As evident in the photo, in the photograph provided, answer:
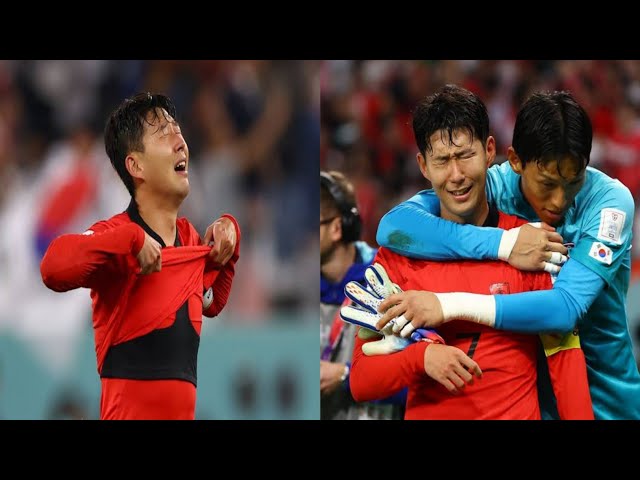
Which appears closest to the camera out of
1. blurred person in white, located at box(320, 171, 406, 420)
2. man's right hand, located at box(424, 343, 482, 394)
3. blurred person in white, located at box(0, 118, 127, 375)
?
man's right hand, located at box(424, 343, 482, 394)

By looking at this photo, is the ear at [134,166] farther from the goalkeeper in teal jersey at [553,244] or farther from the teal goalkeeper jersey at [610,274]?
the teal goalkeeper jersey at [610,274]

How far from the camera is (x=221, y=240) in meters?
2.95

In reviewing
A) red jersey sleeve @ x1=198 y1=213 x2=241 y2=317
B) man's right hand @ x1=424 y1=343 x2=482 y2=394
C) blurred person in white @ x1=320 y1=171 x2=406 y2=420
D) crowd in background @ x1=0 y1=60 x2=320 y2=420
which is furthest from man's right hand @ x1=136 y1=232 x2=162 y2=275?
crowd in background @ x1=0 y1=60 x2=320 y2=420

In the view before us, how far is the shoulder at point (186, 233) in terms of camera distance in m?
2.96

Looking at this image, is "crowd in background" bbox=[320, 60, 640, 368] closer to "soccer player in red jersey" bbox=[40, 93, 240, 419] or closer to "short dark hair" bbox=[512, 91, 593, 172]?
"soccer player in red jersey" bbox=[40, 93, 240, 419]

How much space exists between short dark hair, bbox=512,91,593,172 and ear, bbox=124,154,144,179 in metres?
1.09

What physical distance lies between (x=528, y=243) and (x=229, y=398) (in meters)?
2.62

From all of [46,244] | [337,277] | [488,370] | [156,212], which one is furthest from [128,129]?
[46,244]

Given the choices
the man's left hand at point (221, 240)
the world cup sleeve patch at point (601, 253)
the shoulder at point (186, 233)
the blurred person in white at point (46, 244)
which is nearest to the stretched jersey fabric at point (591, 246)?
the world cup sleeve patch at point (601, 253)

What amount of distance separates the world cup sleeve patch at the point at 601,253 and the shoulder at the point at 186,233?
1.16 m

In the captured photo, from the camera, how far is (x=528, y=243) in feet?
8.73

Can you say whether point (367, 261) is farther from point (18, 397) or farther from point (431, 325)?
point (18, 397)

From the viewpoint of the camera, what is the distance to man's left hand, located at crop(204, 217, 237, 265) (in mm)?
2947

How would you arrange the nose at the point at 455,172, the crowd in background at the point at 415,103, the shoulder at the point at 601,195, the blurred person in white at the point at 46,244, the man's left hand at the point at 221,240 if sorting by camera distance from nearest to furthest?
the nose at the point at 455,172
the shoulder at the point at 601,195
the man's left hand at the point at 221,240
the crowd in background at the point at 415,103
the blurred person in white at the point at 46,244
